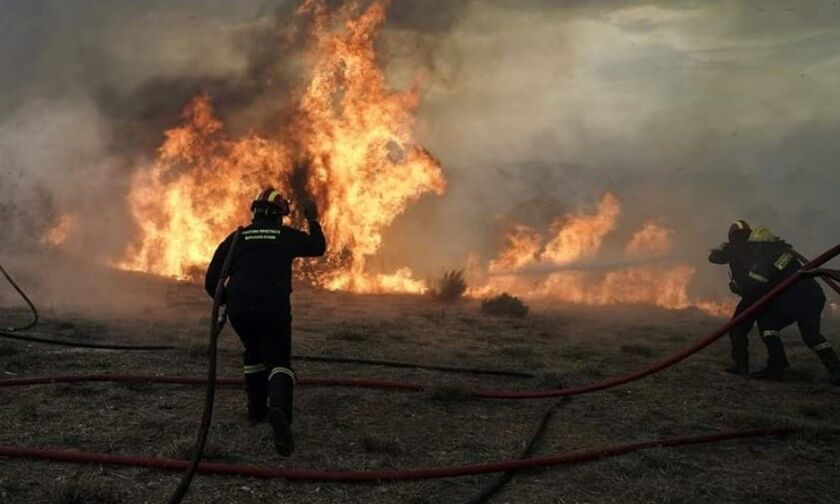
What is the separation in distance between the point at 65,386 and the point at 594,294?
22862 mm

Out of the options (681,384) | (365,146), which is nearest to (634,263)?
(365,146)

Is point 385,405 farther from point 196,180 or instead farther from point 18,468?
point 196,180

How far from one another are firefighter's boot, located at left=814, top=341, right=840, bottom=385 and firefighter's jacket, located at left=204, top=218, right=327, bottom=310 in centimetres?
705

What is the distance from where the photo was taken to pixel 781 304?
8.51 m

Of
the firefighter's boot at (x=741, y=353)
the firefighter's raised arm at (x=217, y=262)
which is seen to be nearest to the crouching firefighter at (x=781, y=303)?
the firefighter's boot at (x=741, y=353)

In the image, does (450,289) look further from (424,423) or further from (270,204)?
(270,204)

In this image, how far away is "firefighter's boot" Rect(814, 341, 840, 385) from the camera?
8172 millimetres

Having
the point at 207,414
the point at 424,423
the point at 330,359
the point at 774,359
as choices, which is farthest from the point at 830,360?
the point at 207,414

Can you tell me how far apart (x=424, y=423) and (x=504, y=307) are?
35.8 feet

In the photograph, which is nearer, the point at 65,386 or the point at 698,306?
the point at 65,386

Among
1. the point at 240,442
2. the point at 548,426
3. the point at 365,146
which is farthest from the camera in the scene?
the point at 365,146

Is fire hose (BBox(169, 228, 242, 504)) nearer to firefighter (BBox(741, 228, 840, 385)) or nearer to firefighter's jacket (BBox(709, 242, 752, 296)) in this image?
firefighter (BBox(741, 228, 840, 385))

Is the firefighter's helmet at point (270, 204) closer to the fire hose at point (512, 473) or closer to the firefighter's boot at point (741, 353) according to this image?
the fire hose at point (512, 473)

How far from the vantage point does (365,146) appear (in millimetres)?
19828
